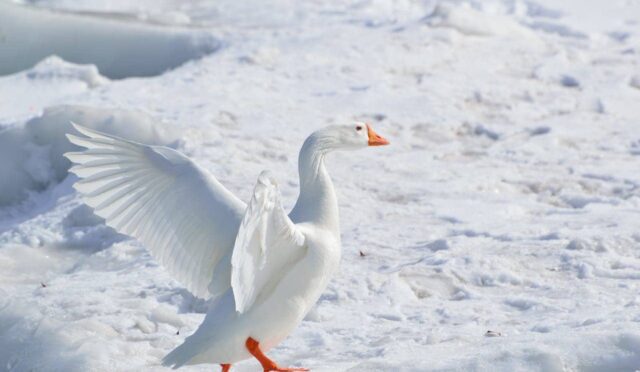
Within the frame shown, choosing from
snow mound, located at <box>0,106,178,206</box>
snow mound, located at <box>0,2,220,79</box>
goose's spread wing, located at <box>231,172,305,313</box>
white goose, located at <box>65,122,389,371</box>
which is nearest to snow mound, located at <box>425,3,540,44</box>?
snow mound, located at <box>0,2,220,79</box>

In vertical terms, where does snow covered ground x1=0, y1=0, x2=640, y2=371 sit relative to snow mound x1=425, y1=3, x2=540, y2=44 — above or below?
below

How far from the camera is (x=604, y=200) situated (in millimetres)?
5938

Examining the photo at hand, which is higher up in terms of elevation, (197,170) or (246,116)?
(197,170)

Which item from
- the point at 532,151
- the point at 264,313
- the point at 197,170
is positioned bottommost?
the point at 532,151

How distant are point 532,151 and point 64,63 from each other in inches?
160

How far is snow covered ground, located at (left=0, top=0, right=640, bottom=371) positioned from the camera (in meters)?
4.19

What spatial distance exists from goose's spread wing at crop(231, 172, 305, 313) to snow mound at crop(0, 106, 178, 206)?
122 inches

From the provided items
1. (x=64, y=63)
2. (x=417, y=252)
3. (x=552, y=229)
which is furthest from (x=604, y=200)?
(x=64, y=63)

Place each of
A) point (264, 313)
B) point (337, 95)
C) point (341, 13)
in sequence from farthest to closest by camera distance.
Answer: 1. point (341, 13)
2. point (337, 95)
3. point (264, 313)

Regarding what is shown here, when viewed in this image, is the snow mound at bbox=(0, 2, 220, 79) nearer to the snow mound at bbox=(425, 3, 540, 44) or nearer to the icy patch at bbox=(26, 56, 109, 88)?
the icy patch at bbox=(26, 56, 109, 88)

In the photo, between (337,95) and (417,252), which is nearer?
(417,252)

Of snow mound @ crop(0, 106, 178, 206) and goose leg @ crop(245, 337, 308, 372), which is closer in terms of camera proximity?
goose leg @ crop(245, 337, 308, 372)

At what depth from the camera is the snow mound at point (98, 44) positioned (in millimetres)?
9148

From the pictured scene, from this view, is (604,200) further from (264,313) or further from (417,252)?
(264,313)
